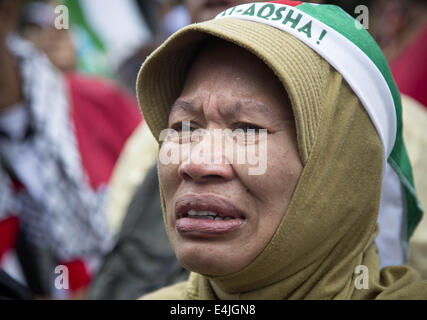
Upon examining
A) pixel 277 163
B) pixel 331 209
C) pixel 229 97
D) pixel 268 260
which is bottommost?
pixel 268 260

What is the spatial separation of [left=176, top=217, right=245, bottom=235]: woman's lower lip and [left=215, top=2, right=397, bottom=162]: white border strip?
480 mm

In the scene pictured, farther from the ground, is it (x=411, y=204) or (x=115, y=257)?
(x=411, y=204)

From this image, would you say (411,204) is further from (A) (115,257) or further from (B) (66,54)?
(B) (66,54)

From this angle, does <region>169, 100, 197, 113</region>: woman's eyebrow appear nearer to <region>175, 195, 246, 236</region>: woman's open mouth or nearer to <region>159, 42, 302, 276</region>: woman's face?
<region>159, 42, 302, 276</region>: woman's face

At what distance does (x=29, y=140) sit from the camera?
13.7 ft

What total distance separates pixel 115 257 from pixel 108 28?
4546mm

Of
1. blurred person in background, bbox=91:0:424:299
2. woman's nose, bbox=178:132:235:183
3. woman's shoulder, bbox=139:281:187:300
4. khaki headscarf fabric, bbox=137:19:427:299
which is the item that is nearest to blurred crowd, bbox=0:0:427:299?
blurred person in background, bbox=91:0:424:299

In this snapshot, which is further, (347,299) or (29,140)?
(29,140)

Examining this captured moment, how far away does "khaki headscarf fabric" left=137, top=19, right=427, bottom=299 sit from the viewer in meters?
1.71

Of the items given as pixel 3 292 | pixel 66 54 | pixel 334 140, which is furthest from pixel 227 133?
pixel 66 54

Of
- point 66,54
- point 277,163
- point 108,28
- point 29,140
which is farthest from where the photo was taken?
point 108,28

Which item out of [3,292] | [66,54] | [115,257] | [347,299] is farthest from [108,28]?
[347,299]

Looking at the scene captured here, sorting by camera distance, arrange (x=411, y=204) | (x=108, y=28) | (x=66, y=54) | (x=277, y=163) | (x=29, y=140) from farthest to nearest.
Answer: (x=108, y=28) → (x=66, y=54) → (x=29, y=140) → (x=411, y=204) → (x=277, y=163)

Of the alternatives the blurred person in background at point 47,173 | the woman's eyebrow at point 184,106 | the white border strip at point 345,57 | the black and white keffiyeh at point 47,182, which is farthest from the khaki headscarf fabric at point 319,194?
the black and white keffiyeh at point 47,182
